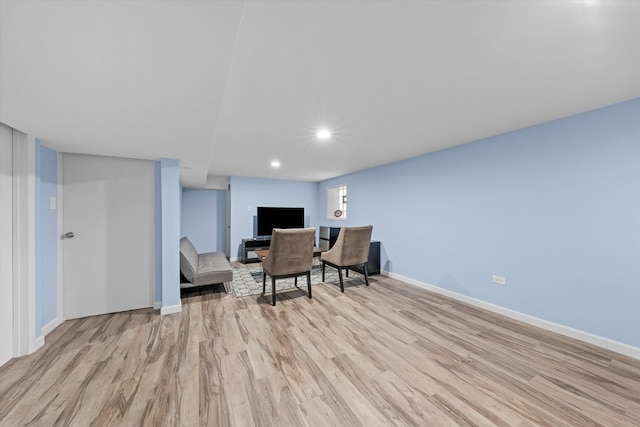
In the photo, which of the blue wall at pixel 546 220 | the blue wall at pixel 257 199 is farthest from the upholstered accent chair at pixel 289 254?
the blue wall at pixel 257 199

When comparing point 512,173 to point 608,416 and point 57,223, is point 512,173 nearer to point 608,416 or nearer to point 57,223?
point 608,416

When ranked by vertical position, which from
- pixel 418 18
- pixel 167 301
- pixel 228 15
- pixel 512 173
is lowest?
pixel 167 301

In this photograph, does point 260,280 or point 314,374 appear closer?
point 314,374

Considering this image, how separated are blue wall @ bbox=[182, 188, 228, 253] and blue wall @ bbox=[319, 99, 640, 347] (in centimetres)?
504

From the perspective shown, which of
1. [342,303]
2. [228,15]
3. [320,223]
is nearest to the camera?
[228,15]

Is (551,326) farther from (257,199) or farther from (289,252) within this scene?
(257,199)

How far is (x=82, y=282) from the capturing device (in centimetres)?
261

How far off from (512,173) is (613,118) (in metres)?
0.84

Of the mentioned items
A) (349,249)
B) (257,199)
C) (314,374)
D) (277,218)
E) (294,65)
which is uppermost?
(294,65)

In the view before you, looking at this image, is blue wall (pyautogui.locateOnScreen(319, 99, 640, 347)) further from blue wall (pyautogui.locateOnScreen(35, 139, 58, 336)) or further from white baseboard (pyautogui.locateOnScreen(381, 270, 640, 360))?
blue wall (pyautogui.locateOnScreen(35, 139, 58, 336))

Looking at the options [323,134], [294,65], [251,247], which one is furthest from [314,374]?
[251,247]

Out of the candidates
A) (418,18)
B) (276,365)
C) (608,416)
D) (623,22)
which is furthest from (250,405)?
(623,22)

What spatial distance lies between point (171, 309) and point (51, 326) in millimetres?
1055

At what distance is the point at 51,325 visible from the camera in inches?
92.1
